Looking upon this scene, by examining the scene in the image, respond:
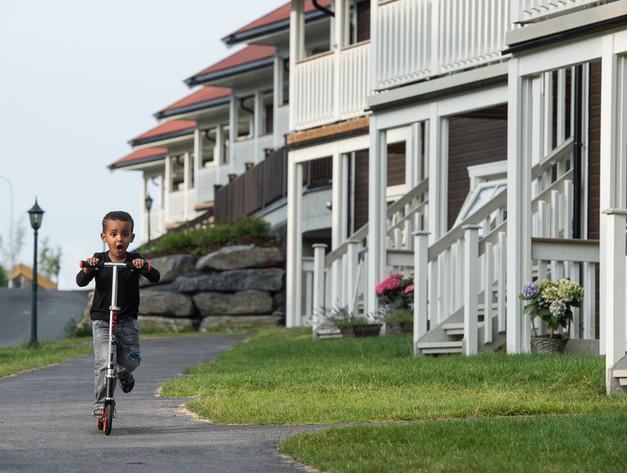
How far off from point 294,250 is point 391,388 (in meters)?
15.2

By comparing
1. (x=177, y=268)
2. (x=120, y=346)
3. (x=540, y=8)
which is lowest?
(x=120, y=346)

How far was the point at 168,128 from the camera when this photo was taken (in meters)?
54.1

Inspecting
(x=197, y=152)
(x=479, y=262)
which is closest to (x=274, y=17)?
(x=197, y=152)

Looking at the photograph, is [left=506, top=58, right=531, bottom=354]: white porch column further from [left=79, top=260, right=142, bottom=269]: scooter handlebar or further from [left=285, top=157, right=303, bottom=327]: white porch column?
[left=285, top=157, right=303, bottom=327]: white porch column

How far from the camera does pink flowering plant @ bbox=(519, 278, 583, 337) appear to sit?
1513 centimetres

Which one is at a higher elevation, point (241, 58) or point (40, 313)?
point (241, 58)

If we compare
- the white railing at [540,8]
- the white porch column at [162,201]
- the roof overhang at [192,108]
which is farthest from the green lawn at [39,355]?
the white porch column at [162,201]

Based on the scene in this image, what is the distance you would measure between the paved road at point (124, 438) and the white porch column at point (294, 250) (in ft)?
42.1

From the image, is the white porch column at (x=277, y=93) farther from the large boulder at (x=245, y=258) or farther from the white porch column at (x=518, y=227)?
the white porch column at (x=518, y=227)

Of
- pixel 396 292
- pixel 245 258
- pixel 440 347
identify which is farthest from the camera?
pixel 245 258

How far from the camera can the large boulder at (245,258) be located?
31.3 m

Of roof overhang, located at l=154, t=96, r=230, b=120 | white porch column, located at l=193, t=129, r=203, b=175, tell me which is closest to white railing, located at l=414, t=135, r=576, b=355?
roof overhang, located at l=154, t=96, r=230, b=120

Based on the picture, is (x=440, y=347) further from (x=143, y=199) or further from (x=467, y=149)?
(x=143, y=199)

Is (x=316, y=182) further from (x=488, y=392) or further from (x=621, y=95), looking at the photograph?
(x=488, y=392)
